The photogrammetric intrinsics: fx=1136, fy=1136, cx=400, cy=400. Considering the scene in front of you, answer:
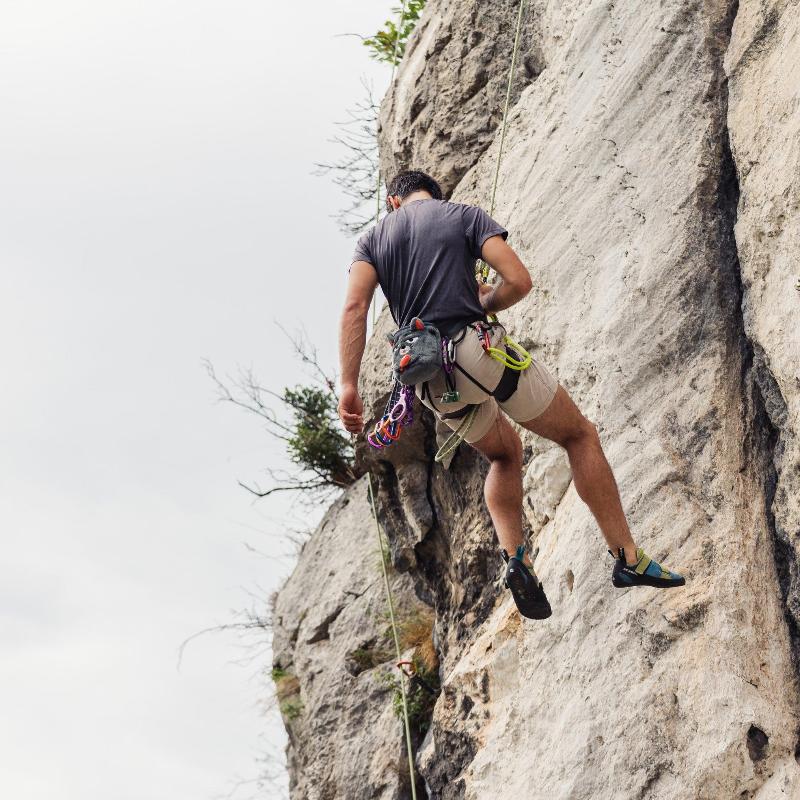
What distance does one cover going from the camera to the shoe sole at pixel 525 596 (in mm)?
5590

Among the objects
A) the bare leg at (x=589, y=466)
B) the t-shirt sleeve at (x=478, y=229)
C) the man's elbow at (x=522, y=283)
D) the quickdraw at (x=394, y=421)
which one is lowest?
the bare leg at (x=589, y=466)

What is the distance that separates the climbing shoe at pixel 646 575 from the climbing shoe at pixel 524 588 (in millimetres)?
434

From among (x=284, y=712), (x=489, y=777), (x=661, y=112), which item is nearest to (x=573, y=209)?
(x=661, y=112)

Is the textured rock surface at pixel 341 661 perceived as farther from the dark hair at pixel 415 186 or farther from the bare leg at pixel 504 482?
the dark hair at pixel 415 186

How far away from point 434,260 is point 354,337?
1.78 feet

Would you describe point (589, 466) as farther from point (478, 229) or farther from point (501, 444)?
point (478, 229)

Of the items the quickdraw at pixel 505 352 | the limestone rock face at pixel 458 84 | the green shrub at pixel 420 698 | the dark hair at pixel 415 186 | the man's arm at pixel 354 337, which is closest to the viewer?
the quickdraw at pixel 505 352

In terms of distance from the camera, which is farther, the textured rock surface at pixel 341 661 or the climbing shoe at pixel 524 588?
the textured rock surface at pixel 341 661

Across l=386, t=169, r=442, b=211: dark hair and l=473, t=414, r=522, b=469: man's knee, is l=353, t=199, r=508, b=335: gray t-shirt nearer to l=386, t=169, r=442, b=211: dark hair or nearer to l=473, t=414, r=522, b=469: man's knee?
l=386, t=169, r=442, b=211: dark hair

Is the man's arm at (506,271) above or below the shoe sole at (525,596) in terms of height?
above

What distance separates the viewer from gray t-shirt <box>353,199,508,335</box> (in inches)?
217

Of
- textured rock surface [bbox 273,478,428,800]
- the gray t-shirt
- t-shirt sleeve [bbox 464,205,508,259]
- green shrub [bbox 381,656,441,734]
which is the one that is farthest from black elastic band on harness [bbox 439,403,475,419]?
textured rock surface [bbox 273,478,428,800]

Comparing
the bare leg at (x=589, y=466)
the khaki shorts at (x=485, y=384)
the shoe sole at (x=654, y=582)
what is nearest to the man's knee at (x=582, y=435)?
the bare leg at (x=589, y=466)

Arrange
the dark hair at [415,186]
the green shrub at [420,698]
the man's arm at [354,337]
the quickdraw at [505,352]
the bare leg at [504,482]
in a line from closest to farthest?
the quickdraw at [505,352] → the man's arm at [354,337] → the bare leg at [504,482] → the dark hair at [415,186] → the green shrub at [420,698]
